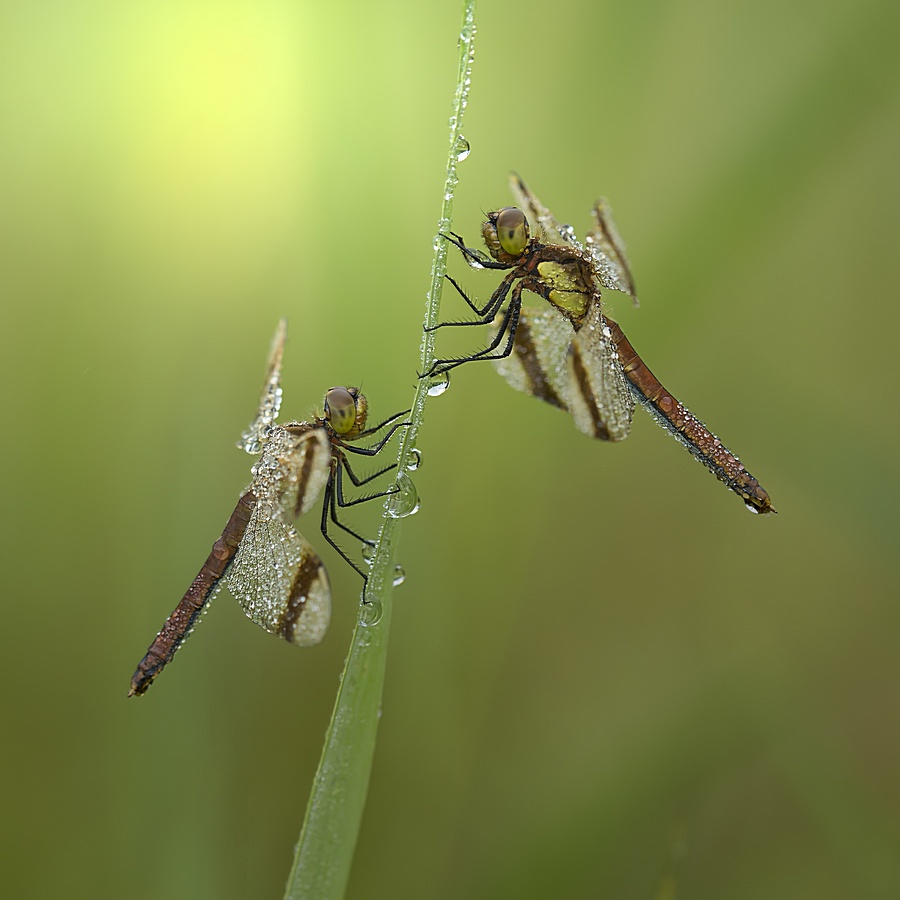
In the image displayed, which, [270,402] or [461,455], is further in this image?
[461,455]

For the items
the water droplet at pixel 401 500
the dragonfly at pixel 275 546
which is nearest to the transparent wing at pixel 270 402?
the dragonfly at pixel 275 546

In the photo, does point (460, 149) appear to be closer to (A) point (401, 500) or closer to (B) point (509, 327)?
(A) point (401, 500)

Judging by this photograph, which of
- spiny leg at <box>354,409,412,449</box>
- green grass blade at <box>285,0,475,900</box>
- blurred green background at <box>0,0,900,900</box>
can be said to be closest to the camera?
green grass blade at <box>285,0,475,900</box>

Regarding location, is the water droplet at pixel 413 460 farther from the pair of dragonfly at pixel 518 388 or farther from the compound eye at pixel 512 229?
the compound eye at pixel 512 229

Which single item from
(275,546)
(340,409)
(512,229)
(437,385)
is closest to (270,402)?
(340,409)

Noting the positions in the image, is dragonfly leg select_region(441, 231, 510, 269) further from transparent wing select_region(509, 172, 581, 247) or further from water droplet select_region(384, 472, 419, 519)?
water droplet select_region(384, 472, 419, 519)

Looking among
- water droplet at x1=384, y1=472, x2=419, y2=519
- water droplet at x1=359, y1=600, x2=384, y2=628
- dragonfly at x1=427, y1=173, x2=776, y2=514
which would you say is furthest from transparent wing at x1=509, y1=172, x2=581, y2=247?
water droplet at x1=359, y1=600, x2=384, y2=628

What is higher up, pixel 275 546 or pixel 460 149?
pixel 460 149
